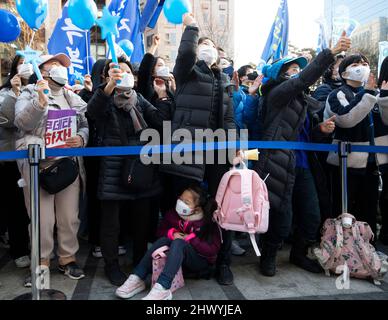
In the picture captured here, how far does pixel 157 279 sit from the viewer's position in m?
3.20

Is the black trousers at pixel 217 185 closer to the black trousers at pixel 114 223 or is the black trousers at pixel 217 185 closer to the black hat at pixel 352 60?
the black trousers at pixel 114 223

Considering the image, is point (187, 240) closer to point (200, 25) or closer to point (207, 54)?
point (207, 54)

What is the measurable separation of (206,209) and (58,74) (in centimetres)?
171

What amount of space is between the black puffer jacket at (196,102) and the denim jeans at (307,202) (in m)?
0.97

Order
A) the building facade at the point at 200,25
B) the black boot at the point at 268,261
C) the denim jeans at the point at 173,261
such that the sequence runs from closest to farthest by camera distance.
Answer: the denim jeans at the point at 173,261 < the black boot at the point at 268,261 < the building facade at the point at 200,25

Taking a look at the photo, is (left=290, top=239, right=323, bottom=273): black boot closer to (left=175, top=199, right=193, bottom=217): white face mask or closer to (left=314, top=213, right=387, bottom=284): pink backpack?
(left=314, top=213, right=387, bottom=284): pink backpack

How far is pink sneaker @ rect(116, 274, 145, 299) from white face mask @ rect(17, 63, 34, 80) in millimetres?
2064

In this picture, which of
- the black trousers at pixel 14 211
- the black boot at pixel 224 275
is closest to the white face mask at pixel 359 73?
the black boot at pixel 224 275

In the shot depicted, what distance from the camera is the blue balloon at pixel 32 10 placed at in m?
3.21

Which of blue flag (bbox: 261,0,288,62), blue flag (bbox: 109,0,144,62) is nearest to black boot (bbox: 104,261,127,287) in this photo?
blue flag (bbox: 109,0,144,62)

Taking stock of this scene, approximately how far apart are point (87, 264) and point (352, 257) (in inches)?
98.1

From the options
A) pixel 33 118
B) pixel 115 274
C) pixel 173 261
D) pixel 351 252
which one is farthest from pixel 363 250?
pixel 33 118

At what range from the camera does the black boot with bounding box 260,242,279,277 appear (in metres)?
3.69
